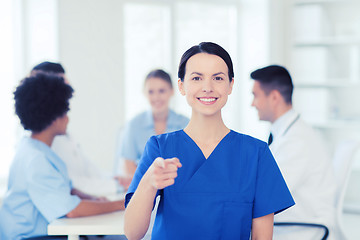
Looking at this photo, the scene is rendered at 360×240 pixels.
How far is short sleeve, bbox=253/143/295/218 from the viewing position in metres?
1.43

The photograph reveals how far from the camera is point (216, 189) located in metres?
1.40

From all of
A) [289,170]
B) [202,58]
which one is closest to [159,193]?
[202,58]

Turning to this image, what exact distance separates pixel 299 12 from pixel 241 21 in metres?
0.66

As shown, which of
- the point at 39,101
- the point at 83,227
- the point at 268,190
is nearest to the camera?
the point at 268,190

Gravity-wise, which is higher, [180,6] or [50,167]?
[180,6]

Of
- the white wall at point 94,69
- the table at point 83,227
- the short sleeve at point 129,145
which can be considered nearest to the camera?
the table at point 83,227

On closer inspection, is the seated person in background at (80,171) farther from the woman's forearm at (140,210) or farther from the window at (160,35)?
the window at (160,35)

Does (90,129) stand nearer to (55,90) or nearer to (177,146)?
(55,90)

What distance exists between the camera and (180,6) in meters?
4.99

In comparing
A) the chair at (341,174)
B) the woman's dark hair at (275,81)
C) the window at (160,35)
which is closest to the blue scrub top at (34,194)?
the chair at (341,174)

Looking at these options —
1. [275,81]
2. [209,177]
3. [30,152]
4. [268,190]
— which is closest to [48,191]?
[30,152]

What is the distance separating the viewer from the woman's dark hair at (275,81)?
8.14 feet

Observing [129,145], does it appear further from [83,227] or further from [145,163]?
[145,163]

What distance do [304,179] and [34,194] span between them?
46.2 inches
